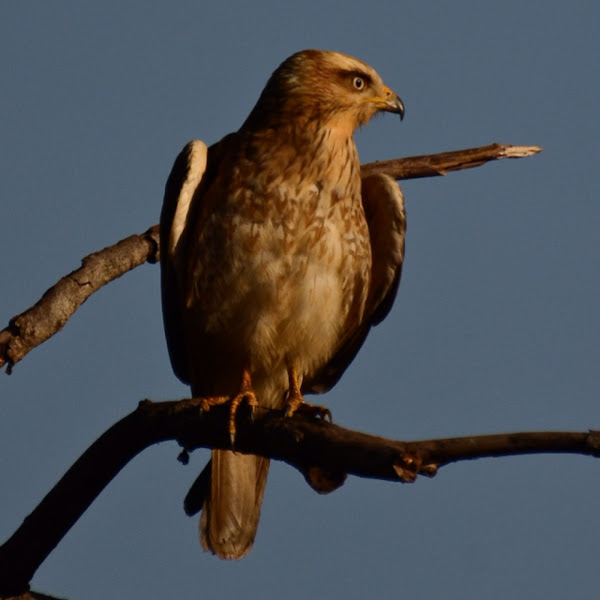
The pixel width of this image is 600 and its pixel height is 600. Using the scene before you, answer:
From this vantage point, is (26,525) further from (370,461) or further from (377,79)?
(377,79)

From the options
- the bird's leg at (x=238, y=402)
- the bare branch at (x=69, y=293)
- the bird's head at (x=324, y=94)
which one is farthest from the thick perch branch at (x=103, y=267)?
the bird's leg at (x=238, y=402)

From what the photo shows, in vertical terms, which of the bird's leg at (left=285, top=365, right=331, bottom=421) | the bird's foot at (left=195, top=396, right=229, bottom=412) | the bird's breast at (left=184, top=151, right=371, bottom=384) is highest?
the bird's breast at (left=184, top=151, right=371, bottom=384)

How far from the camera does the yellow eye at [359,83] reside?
685cm

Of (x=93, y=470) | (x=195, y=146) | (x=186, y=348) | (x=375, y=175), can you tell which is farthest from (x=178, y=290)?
(x=93, y=470)

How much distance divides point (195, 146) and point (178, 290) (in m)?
0.82

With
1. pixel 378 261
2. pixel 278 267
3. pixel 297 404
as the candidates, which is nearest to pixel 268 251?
pixel 278 267

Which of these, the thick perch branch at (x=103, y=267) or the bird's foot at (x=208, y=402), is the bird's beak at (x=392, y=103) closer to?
the thick perch branch at (x=103, y=267)

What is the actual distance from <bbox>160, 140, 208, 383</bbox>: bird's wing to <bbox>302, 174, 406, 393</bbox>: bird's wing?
92 cm

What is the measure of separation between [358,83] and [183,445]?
2.78m

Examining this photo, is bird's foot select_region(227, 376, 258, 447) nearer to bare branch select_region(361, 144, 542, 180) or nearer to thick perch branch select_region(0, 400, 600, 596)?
thick perch branch select_region(0, 400, 600, 596)

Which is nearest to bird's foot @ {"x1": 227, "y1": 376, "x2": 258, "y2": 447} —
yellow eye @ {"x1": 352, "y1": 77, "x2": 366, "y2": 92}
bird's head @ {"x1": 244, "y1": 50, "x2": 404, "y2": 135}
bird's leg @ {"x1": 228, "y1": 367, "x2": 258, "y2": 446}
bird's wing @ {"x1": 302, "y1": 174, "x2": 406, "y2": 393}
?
bird's leg @ {"x1": 228, "y1": 367, "x2": 258, "y2": 446}

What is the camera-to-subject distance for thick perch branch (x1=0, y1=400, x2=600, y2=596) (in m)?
4.04

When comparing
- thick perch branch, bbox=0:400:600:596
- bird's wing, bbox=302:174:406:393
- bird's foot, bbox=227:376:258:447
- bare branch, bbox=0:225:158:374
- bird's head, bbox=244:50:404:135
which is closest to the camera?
thick perch branch, bbox=0:400:600:596

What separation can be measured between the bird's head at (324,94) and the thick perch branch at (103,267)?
37 cm
